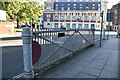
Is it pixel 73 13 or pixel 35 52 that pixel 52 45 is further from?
pixel 73 13

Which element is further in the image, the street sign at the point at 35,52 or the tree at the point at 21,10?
the tree at the point at 21,10

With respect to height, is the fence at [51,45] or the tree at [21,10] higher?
the tree at [21,10]

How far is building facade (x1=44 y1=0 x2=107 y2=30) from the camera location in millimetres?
51094

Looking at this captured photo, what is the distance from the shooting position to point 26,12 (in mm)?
23312

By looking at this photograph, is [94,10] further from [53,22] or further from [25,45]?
[25,45]

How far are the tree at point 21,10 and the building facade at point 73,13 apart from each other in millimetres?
27765

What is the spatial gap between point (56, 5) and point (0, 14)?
1792 inches

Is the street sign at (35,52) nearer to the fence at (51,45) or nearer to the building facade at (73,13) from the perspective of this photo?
the fence at (51,45)

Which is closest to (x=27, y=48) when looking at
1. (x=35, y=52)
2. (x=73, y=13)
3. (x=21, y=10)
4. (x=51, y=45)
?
(x=35, y=52)

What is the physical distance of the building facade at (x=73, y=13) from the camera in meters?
51.1

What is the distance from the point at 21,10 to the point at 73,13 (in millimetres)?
35202

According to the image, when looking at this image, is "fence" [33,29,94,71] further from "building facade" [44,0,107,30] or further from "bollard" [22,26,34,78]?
"building facade" [44,0,107,30]

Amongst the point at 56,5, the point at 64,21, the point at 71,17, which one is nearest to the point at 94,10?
the point at 71,17

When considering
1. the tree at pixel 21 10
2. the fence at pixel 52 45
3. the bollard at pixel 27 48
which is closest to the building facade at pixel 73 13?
the tree at pixel 21 10
